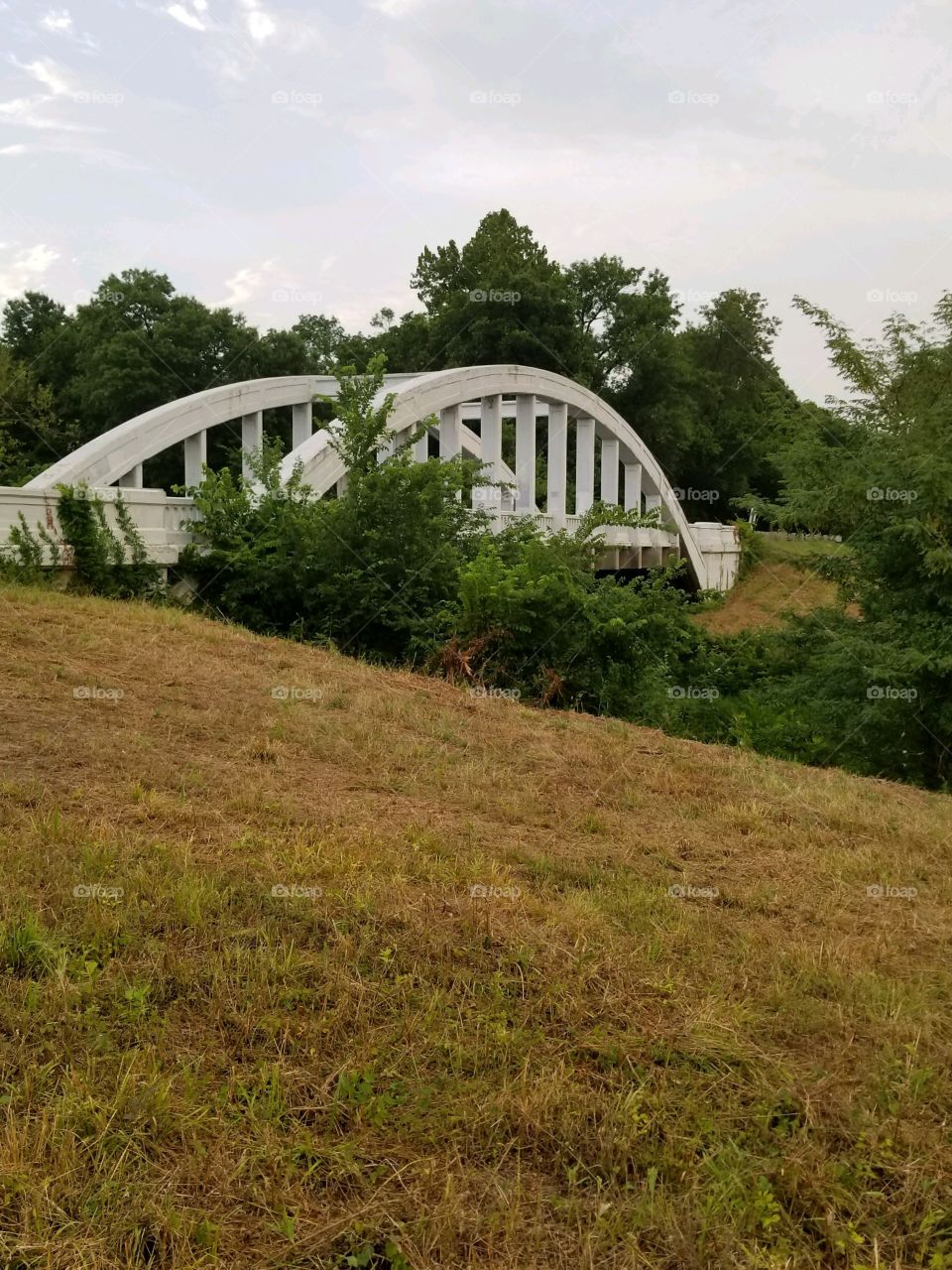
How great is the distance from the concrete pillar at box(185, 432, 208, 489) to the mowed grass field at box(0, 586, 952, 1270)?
1244 cm

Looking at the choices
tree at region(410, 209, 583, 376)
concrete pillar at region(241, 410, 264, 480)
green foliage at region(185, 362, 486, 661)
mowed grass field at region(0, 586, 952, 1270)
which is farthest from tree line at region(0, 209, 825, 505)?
mowed grass field at region(0, 586, 952, 1270)

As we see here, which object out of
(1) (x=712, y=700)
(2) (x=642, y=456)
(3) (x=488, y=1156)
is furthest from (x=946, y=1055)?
(2) (x=642, y=456)

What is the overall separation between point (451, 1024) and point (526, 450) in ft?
75.5

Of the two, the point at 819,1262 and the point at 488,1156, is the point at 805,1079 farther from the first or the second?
the point at 488,1156

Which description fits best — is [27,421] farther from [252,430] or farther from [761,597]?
[761,597]

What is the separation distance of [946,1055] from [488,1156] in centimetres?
158

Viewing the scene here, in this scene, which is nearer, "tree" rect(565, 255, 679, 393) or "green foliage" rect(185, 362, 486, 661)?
"green foliage" rect(185, 362, 486, 661)

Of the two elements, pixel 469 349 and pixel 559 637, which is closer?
pixel 559 637

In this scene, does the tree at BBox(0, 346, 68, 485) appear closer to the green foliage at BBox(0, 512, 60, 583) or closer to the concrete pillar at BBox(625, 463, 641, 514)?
the green foliage at BBox(0, 512, 60, 583)

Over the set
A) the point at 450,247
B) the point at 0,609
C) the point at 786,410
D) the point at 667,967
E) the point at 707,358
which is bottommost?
the point at 667,967

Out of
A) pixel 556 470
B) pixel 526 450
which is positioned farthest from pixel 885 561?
pixel 556 470

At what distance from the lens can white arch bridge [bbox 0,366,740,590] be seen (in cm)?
1520

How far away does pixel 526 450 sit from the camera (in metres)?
25.9

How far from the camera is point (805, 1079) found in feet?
11.2
